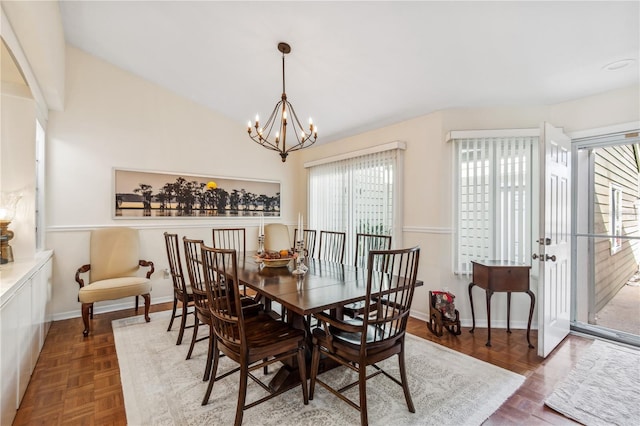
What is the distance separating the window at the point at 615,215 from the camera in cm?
311

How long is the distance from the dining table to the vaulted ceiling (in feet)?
6.48

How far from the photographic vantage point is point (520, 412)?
191 centimetres

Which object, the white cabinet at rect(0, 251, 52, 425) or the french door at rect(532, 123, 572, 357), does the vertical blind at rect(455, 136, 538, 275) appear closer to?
the french door at rect(532, 123, 572, 357)

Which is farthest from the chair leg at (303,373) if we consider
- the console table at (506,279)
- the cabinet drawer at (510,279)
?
the cabinet drawer at (510,279)

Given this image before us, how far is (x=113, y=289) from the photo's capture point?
10.4 feet

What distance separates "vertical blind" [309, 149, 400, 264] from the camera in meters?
3.99

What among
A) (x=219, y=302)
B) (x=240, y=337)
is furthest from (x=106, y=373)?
(x=240, y=337)

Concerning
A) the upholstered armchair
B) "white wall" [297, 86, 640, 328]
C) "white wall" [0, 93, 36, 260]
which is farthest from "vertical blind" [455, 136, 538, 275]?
"white wall" [0, 93, 36, 260]

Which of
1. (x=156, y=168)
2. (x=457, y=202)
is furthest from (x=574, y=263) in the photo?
(x=156, y=168)

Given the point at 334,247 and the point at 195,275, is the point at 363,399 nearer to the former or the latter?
the point at 195,275

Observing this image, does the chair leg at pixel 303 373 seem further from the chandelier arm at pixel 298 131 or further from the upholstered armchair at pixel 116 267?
the upholstered armchair at pixel 116 267

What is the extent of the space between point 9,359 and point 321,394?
190cm

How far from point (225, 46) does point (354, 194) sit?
98.8 inches

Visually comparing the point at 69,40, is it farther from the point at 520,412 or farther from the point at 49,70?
the point at 520,412
